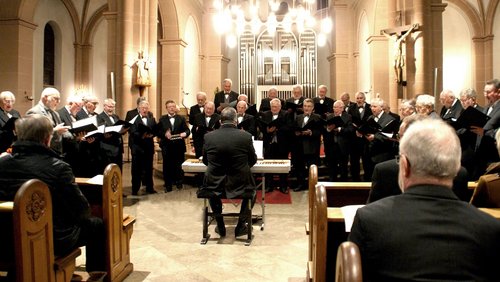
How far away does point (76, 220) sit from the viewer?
3027 mm

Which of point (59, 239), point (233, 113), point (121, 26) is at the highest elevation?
point (121, 26)

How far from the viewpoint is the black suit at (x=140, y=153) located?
761 cm

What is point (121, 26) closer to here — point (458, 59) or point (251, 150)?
point (251, 150)

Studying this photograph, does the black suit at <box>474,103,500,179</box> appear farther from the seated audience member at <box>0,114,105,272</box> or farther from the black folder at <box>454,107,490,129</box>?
the seated audience member at <box>0,114,105,272</box>

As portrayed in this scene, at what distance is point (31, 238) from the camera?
2.47 meters

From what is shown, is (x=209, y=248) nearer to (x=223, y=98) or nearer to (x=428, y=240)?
Answer: (x=428, y=240)

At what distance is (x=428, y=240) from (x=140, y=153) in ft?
22.1

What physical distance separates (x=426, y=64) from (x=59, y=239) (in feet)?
26.4

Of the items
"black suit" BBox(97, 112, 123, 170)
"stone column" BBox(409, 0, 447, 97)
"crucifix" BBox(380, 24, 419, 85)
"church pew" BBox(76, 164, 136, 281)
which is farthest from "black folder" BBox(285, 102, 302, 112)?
"church pew" BBox(76, 164, 136, 281)

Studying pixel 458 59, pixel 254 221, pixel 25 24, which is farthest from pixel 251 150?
pixel 458 59

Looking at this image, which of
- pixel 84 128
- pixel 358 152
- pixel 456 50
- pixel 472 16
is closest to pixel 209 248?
pixel 84 128

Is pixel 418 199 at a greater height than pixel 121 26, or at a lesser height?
lesser

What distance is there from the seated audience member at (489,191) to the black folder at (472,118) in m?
2.60

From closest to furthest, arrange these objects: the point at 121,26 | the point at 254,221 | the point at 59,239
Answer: the point at 59,239
the point at 254,221
the point at 121,26
